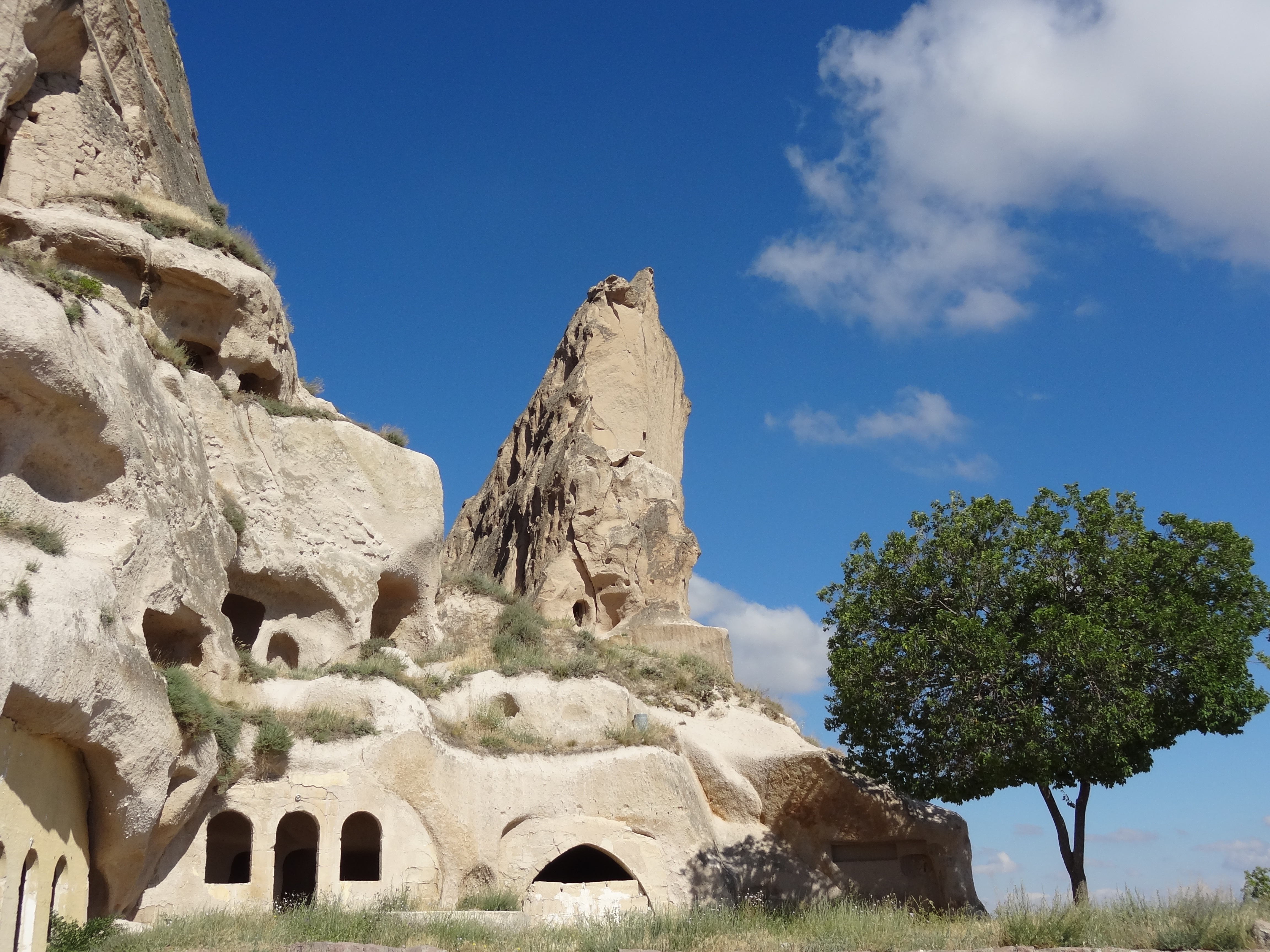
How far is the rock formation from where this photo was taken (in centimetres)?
1375

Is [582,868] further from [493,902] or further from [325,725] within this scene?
[325,725]

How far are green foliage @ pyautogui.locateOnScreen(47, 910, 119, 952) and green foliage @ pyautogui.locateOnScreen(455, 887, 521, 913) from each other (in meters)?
5.82

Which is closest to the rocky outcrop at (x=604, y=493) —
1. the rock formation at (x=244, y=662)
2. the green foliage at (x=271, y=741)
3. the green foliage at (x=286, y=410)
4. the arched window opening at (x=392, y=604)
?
the rock formation at (x=244, y=662)

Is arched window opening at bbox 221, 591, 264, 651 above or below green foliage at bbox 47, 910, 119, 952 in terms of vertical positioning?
above

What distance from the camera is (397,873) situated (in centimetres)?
1783

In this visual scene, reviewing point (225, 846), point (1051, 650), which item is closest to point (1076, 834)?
point (1051, 650)

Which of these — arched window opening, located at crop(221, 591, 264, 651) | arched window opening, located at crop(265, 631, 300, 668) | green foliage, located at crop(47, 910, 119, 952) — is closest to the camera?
green foliage, located at crop(47, 910, 119, 952)

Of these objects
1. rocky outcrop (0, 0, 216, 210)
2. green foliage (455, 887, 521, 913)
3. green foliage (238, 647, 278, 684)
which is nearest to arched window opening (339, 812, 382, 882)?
green foliage (455, 887, 521, 913)

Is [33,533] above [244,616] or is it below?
below

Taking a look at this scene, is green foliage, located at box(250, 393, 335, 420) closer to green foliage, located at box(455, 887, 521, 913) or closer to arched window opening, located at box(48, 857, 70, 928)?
green foliage, located at box(455, 887, 521, 913)

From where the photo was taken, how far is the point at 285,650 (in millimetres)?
22734

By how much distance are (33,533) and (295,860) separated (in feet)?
34.6

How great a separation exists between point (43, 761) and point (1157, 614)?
1556cm

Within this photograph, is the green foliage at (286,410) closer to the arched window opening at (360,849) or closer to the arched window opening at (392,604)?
the arched window opening at (392,604)
